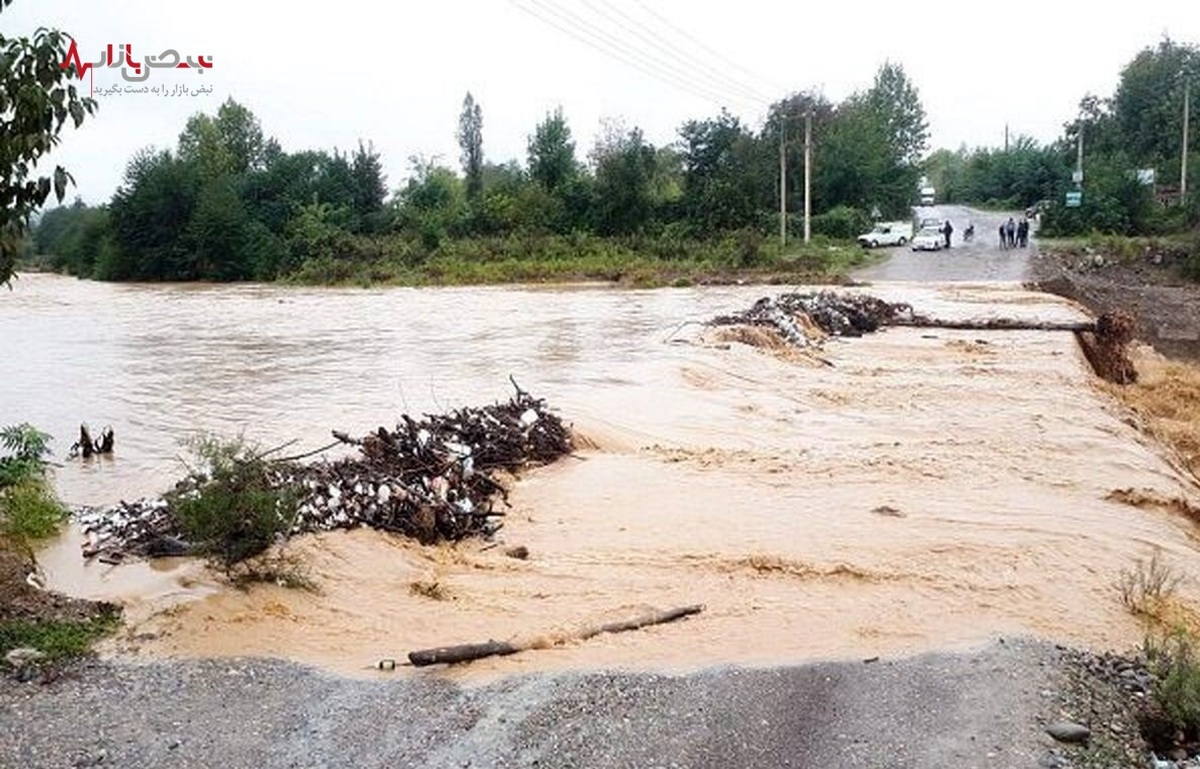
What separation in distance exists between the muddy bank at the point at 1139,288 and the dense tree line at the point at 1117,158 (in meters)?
8.33

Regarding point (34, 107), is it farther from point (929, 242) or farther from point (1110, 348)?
point (929, 242)

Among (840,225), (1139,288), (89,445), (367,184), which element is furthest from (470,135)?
(89,445)

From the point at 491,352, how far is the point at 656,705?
59.1 feet

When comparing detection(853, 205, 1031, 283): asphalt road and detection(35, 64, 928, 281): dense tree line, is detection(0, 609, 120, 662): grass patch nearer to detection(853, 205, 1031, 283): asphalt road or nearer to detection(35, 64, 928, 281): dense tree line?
detection(853, 205, 1031, 283): asphalt road

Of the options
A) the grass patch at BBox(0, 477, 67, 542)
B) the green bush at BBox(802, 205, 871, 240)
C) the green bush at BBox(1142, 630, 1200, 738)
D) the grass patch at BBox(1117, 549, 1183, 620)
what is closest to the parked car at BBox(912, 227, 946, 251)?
the green bush at BBox(802, 205, 871, 240)

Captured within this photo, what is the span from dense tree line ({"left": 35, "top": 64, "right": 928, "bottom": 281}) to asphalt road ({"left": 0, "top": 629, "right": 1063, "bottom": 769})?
162ft

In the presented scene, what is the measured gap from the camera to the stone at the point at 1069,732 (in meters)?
5.04

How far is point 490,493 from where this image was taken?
407 inches

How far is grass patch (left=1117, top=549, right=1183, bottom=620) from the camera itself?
7451 millimetres

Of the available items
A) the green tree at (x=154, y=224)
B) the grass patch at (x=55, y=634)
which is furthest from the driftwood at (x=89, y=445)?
the green tree at (x=154, y=224)

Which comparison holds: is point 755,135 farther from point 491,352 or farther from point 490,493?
point 490,493

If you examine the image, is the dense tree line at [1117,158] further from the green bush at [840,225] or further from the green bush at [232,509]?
the green bush at [232,509]

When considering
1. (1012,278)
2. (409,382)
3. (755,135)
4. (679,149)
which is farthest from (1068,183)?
(409,382)

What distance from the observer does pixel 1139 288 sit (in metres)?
37.4
